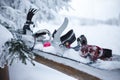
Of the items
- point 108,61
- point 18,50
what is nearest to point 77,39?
point 108,61

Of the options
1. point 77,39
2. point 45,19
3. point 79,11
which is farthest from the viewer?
point 45,19

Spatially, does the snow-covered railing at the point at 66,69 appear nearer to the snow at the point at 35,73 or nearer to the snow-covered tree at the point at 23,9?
the snow at the point at 35,73

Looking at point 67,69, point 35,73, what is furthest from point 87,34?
point 35,73

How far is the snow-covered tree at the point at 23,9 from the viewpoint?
5.81 feet

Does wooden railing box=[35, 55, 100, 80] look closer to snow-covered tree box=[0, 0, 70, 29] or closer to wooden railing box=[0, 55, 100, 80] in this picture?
wooden railing box=[0, 55, 100, 80]

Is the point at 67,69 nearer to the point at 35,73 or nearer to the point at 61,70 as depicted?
the point at 61,70

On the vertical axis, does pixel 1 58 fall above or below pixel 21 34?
below

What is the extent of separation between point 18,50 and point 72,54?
42 cm

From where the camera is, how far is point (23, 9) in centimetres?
185

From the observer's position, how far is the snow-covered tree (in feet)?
5.81

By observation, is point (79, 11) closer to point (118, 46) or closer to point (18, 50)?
point (118, 46)

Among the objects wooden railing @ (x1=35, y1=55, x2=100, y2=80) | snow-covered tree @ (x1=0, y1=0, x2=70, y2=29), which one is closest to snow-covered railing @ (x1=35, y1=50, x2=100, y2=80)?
wooden railing @ (x1=35, y1=55, x2=100, y2=80)

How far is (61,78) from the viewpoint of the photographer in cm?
161

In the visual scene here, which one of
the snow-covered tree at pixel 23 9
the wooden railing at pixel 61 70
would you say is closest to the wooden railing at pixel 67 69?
the wooden railing at pixel 61 70
